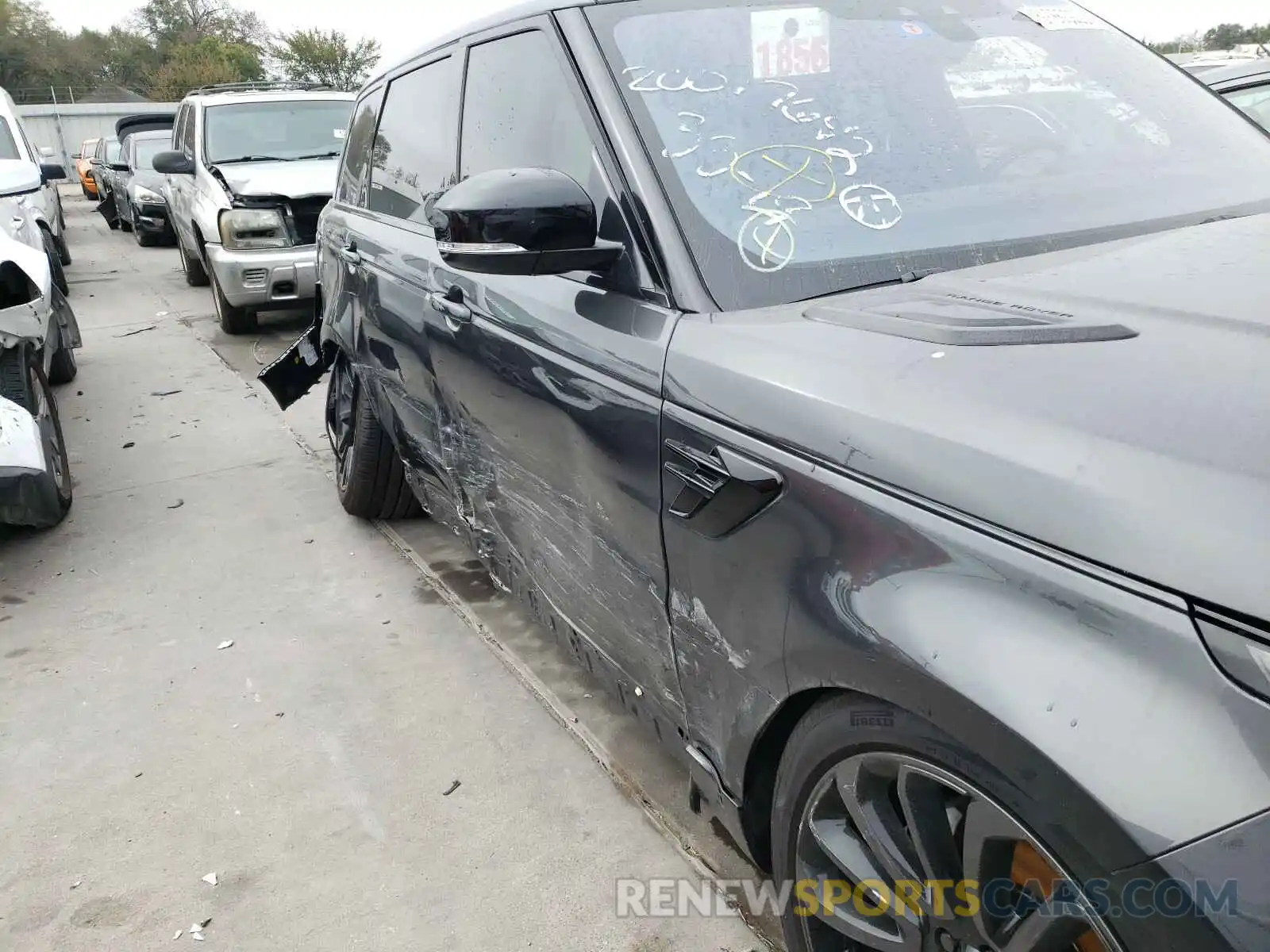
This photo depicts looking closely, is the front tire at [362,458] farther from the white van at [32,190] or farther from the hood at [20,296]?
the white van at [32,190]

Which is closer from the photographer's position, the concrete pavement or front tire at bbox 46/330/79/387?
Result: the concrete pavement

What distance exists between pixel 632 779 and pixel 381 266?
5.84 ft

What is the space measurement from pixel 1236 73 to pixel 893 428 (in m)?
5.63

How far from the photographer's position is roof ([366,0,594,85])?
2139 mm

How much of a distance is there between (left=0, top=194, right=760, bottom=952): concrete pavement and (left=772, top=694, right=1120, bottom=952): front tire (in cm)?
61

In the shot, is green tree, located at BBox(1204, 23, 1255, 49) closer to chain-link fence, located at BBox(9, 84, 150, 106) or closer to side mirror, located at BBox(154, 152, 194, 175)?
side mirror, located at BBox(154, 152, 194, 175)

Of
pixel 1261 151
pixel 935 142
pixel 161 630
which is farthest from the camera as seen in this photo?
pixel 161 630

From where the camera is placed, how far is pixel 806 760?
1494mm

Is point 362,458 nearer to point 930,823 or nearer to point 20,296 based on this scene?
point 20,296

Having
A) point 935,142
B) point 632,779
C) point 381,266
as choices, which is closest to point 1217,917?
point 935,142

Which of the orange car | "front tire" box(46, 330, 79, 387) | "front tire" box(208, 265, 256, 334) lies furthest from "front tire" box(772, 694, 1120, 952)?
the orange car

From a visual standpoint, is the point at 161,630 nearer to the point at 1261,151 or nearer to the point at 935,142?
the point at 935,142

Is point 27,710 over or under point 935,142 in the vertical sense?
under

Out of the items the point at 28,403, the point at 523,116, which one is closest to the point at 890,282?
the point at 523,116
